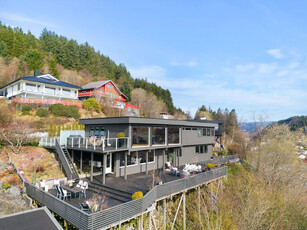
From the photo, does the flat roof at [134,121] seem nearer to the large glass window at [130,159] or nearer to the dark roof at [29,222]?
the large glass window at [130,159]

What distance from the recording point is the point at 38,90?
36031 millimetres

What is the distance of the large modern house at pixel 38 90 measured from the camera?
33.1m

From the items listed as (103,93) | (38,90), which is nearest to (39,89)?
(38,90)

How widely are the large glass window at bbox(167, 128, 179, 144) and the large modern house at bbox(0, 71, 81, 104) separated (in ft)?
80.3

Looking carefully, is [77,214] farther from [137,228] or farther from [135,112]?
[135,112]

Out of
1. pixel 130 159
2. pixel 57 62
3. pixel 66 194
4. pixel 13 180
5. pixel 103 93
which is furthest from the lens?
pixel 57 62

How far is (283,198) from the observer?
58.3 feet

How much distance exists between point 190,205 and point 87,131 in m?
12.6

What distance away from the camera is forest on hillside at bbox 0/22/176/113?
4309 cm

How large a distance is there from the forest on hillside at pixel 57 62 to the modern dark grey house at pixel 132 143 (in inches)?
1397

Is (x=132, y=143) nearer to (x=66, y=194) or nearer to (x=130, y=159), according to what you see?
(x=130, y=159)

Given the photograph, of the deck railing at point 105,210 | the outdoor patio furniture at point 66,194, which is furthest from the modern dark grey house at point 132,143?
the deck railing at point 105,210

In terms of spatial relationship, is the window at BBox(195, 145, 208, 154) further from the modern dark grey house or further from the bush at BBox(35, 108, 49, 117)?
the bush at BBox(35, 108, 49, 117)

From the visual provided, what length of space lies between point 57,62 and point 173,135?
50.1 meters
